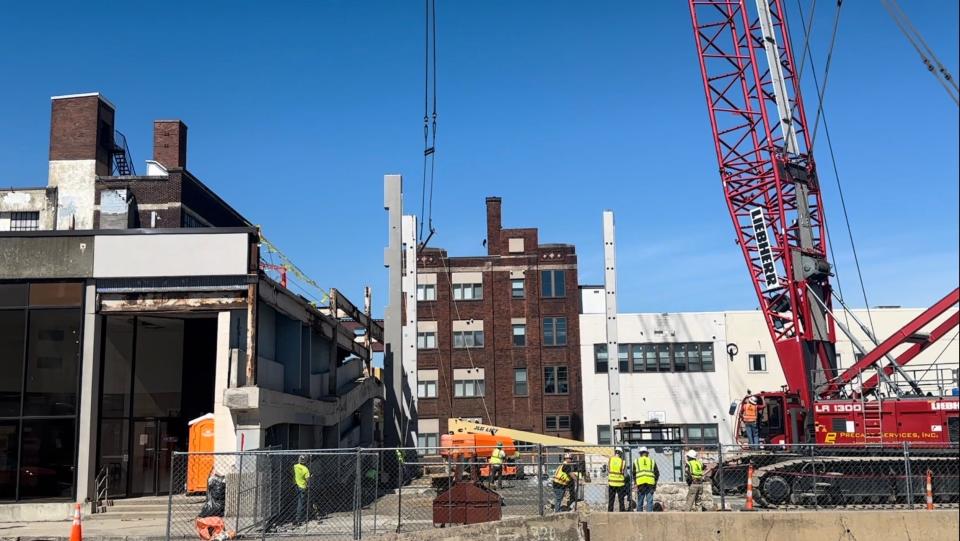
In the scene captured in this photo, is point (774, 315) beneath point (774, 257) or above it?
beneath

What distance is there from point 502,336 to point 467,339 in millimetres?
2267

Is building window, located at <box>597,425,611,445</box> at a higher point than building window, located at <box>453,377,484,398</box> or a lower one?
lower

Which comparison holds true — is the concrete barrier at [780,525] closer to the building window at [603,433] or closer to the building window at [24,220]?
the building window at [603,433]

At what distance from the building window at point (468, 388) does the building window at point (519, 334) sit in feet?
10.8

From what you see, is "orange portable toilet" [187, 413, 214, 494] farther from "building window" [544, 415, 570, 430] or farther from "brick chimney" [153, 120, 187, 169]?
"building window" [544, 415, 570, 430]

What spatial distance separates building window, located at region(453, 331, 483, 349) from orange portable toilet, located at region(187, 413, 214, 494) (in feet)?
117

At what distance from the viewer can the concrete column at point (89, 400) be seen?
22.9 meters

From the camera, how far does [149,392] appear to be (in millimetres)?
26891

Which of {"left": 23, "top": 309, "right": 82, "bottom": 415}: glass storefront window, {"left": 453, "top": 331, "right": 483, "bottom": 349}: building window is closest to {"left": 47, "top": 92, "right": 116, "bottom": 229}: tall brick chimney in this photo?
{"left": 453, "top": 331, "right": 483, "bottom": 349}: building window

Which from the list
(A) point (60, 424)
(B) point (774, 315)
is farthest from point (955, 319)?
(A) point (60, 424)

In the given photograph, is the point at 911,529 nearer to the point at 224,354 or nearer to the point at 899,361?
the point at 899,361

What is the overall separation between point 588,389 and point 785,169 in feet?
83.6

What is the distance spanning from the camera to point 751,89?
113ft

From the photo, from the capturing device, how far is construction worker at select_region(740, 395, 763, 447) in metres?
26.7
